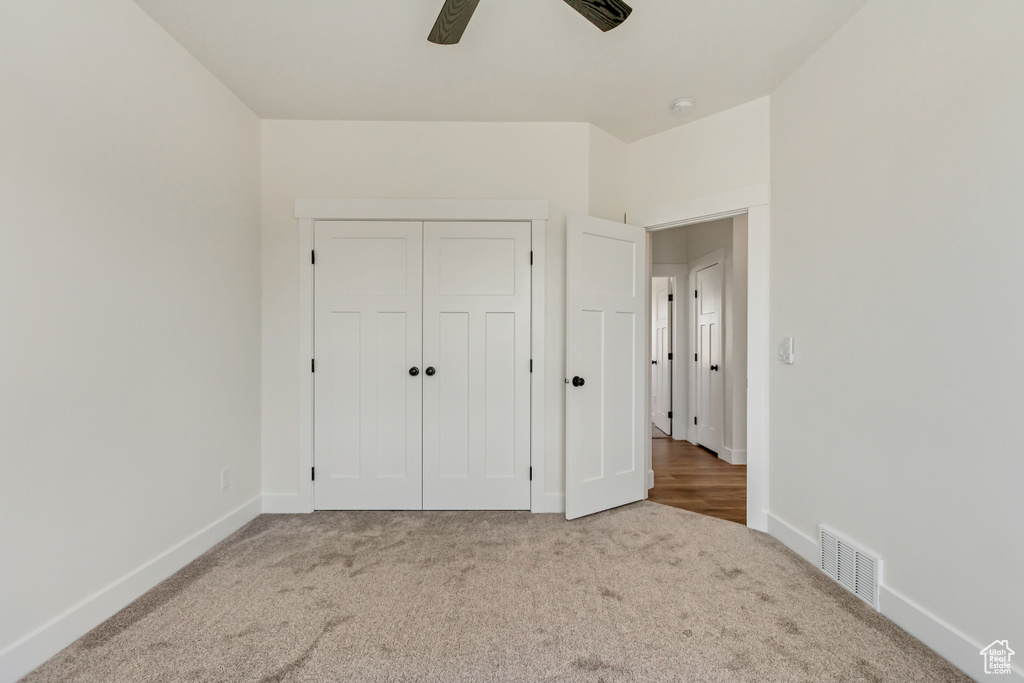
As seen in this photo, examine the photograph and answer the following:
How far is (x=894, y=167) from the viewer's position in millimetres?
1767

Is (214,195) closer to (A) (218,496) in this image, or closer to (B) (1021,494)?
(A) (218,496)

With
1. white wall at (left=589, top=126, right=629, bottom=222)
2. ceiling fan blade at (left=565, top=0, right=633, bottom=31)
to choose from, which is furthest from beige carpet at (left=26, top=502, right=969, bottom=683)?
ceiling fan blade at (left=565, top=0, right=633, bottom=31)

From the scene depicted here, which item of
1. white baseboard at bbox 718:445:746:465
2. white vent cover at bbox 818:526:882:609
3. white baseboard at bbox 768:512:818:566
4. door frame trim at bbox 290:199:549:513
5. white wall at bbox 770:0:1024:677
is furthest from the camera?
white baseboard at bbox 718:445:746:465

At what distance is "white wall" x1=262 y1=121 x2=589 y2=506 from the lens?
9.48ft

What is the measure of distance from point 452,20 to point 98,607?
2563 millimetres

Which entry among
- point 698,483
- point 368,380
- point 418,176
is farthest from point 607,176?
point 698,483

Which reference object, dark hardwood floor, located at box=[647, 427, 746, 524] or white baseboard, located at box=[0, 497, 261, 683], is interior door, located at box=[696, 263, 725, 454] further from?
white baseboard, located at box=[0, 497, 261, 683]

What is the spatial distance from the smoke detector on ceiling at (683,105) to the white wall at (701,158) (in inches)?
8.1

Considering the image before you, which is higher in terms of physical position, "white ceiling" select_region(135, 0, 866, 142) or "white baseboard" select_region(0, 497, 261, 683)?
"white ceiling" select_region(135, 0, 866, 142)

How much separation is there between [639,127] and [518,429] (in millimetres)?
2131

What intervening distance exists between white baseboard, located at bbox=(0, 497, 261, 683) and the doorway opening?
8.83ft

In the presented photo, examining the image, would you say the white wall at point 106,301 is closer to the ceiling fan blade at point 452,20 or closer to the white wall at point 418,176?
the white wall at point 418,176

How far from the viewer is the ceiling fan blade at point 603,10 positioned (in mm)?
1481

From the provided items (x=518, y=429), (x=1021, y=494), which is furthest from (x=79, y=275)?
(x=1021, y=494)
